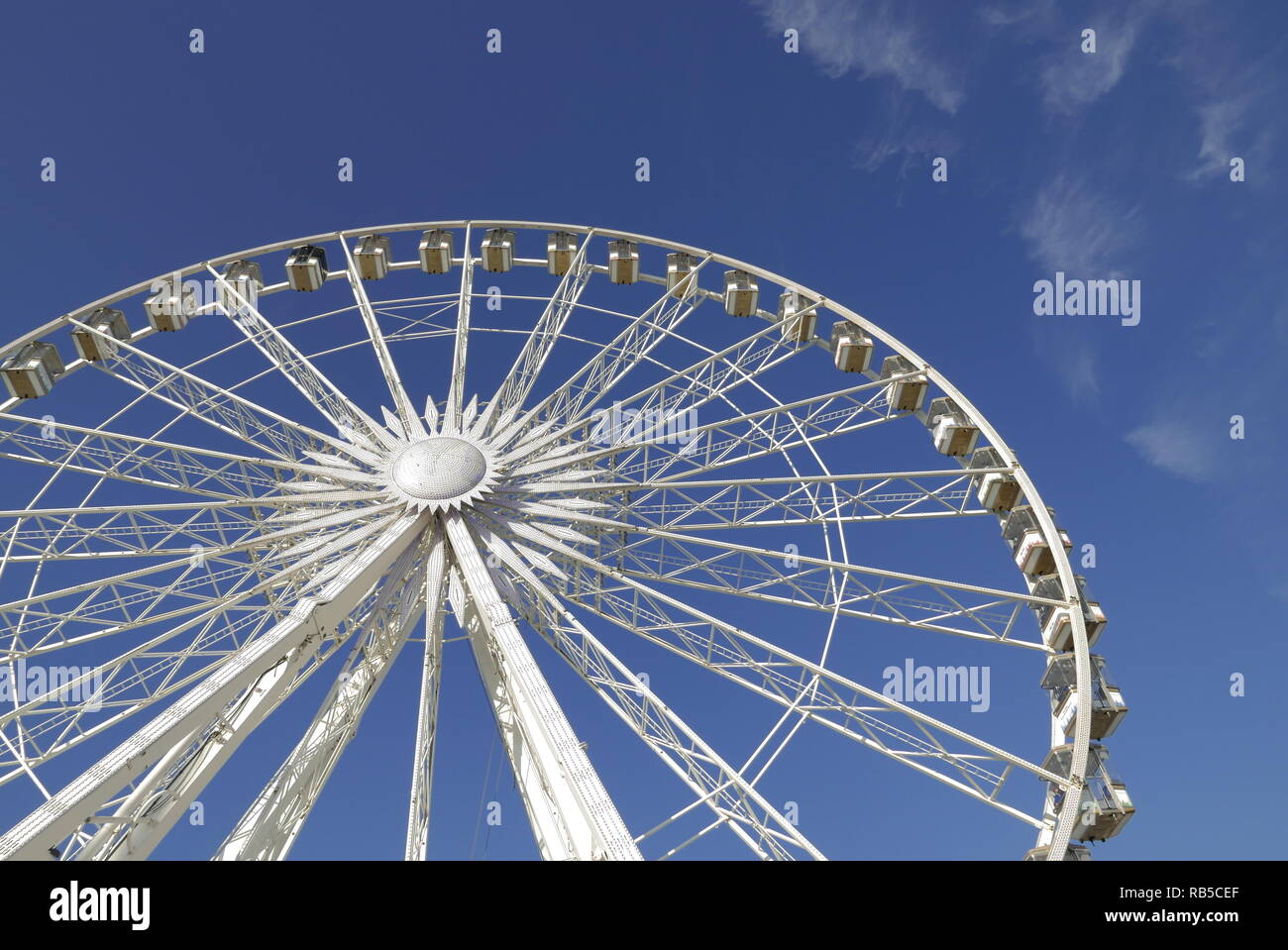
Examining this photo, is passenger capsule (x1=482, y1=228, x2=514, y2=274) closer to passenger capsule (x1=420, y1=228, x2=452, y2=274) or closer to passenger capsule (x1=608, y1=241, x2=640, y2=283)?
passenger capsule (x1=420, y1=228, x2=452, y2=274)

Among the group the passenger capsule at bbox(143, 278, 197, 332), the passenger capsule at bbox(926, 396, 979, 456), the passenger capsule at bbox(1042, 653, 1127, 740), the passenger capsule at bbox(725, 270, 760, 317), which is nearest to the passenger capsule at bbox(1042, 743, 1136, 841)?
the passenger capsule at bbox(1042, 653, 1127, 740)

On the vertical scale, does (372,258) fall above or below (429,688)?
above

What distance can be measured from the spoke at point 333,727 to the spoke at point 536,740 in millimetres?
1394

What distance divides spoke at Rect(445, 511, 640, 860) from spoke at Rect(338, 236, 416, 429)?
304cm

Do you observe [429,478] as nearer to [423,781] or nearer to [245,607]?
[245,607]

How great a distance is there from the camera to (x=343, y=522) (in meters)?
17.5

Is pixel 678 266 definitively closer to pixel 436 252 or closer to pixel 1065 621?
pixel 436 252

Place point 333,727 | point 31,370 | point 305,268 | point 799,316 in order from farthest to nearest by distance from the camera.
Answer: point 305,268, point 799,316, point 31,370, point 333,727

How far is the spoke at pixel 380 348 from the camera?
19438 millimetres

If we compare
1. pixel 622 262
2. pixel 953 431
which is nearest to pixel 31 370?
pixel 622 262

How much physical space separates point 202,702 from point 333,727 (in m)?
4.45

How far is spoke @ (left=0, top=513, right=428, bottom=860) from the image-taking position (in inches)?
418

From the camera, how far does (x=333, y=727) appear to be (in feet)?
55.8
